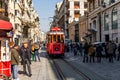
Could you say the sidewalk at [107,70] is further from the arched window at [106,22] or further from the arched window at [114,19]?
the arched window at [106,22]

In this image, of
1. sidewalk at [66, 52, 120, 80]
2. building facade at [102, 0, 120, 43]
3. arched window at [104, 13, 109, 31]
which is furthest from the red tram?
sidewalk at [66, 52, 120, 80]

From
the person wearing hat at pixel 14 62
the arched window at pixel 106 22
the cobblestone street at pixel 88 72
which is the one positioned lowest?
the cobblestone street at pixel 88 72

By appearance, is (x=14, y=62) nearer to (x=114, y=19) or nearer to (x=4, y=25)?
(x=4, y=25)

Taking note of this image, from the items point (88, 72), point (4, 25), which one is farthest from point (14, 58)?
point (88, 72)

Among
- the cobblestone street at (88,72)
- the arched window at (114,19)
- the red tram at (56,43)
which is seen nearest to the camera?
the cobblestone street at (88,72)

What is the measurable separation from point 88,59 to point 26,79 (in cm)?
1401

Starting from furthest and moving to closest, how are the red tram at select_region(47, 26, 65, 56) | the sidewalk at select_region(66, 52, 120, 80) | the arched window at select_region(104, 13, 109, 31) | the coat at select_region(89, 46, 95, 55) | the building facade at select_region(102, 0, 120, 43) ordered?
the arched window at select_region(104, 13, 109, 31) → the building facade at select_region(102, 0, 120, 43) → the red tram at select_region(47, 26, 65, 56) → the coat at select_region(89, 46, 95, 55) → the sidewalk at select_region(66, 52, 120, 80)

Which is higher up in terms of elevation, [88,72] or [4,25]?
[4,25]

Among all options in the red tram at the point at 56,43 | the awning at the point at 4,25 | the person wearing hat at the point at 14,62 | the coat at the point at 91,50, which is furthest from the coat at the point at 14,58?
the red tram at the point at 56,43

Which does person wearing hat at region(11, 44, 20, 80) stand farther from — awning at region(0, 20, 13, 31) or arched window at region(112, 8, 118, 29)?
arched window at region(112, 8, 118, 29)

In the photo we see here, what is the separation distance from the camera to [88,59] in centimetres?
3052

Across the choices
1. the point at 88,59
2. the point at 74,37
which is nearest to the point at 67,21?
the point at 74,37

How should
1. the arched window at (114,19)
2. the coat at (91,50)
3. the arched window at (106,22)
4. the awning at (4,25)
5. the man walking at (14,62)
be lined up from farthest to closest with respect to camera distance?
the arched window at (106,22) → the arched window at (114,19) → the coat at (91,50) → the man walking at (14,62) → the awning at (4,25)

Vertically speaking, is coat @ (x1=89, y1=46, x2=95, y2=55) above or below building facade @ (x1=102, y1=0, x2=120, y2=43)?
below
